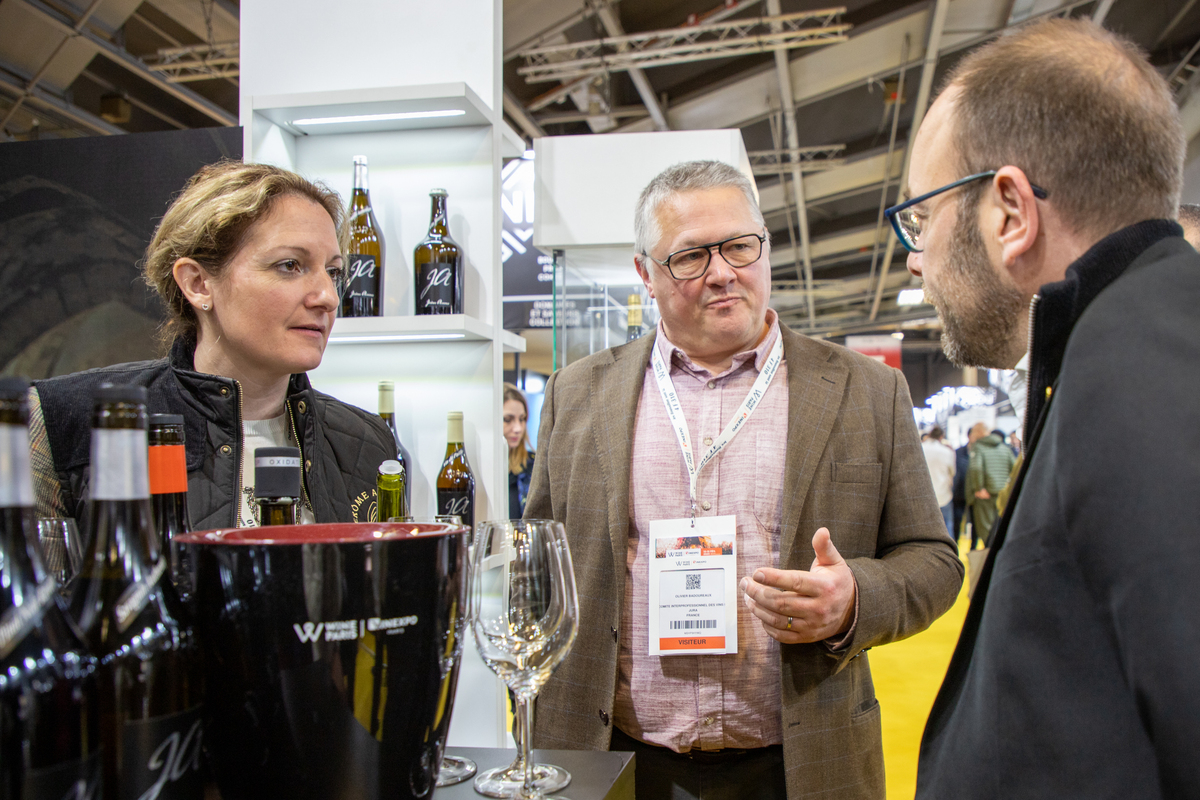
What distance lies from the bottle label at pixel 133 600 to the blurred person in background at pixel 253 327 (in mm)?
912

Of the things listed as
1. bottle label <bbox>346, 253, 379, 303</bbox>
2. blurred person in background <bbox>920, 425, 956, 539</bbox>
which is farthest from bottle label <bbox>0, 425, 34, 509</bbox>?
→ blurred person in background <bbox>920, 425, 956, 539</bbox>

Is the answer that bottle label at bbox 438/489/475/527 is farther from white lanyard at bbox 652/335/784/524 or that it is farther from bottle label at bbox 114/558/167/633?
bottle label at bbox 114/558/167/633

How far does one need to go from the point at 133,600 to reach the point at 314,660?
0.38ft

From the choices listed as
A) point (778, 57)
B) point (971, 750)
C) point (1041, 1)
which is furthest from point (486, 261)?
point (1041, 1)

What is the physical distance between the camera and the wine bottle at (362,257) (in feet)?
7.25

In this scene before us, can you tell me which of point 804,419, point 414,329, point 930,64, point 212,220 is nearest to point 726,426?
point 804,419

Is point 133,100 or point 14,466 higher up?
point 133,100

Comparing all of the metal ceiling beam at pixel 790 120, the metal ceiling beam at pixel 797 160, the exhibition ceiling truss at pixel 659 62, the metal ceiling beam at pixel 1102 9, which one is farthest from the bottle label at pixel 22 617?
the metal ceiling beam at pixel 797 160

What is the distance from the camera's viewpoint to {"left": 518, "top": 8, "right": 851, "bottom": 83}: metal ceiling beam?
19.4 ft

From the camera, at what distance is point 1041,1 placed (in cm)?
588

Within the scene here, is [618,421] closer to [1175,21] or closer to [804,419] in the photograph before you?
[804,419]

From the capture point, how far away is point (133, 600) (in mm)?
484

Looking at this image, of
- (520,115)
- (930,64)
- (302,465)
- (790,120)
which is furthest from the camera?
(790,120)

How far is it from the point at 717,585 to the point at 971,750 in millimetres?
837
